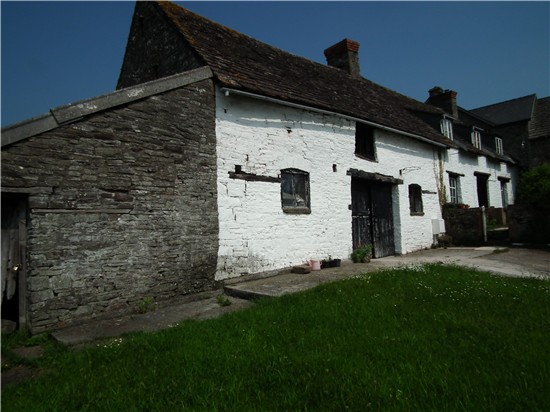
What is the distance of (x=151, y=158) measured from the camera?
21.9ft

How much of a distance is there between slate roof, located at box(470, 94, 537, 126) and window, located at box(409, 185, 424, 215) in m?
→ 17.8

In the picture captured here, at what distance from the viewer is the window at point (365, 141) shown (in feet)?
38.4

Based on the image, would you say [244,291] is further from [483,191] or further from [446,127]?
[483,191]

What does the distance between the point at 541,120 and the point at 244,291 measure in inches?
1162

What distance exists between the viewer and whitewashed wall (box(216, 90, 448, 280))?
26.0 feet

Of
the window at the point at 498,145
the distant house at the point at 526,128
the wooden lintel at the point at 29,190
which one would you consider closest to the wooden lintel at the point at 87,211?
the wooden lintel at the point at 29,190

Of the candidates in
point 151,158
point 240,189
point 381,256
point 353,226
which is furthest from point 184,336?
point 381,256

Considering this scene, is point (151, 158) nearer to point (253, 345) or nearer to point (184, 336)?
point (184, 336)

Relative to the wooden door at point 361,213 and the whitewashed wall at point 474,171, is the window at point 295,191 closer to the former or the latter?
the wooden door at point 361,213

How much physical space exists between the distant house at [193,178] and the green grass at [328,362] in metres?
1.86

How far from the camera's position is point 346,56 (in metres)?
16.3

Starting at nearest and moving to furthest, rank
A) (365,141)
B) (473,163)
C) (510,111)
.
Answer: (365,141) → (473,163) → (510,111)

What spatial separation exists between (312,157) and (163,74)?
5.25 metres

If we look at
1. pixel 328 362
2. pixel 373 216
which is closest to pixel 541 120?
pixel 373 216
